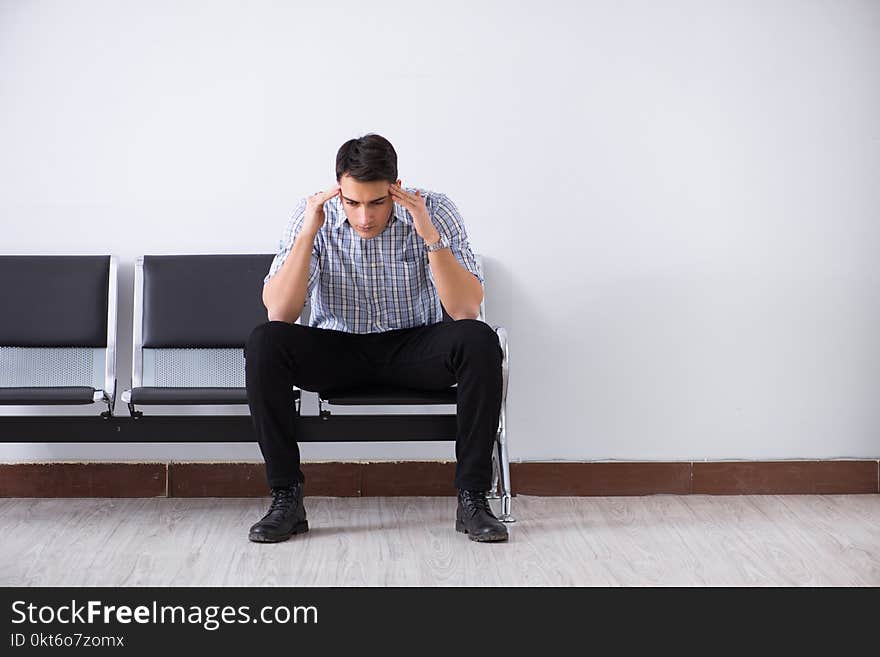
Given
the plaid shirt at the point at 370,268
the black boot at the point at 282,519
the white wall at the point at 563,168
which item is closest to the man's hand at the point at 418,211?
the plaid shirt at the point at 370,268

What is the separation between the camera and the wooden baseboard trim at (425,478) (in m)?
2.81

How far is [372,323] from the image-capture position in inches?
98.0

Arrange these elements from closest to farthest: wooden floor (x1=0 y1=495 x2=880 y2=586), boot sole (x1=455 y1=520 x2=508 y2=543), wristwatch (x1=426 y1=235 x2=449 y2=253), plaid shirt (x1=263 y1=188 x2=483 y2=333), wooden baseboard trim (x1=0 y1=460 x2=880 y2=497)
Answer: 1. wooden floor (x1=0 y1=495 x2=880 y2=586)
2. boot sole (x1=455 y1=520 x2=508 y2=543)
3. wristwatch (x1=426 y1=235 x2=449 y2=253)
4. plaid shirt (x1=263 y1=188 x2=483 y2=333)
5. wooden baseboard trim (x1=0 y1=460 x2=880 y2=497)

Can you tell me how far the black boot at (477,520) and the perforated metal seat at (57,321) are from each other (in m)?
1.01

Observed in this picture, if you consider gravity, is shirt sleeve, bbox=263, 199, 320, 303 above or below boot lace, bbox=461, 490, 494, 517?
above

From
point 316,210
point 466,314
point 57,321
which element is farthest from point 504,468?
point 57,321

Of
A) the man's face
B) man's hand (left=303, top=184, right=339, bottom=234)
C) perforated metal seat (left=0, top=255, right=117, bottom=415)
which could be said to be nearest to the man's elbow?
the man's face

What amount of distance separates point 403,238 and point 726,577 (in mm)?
1103

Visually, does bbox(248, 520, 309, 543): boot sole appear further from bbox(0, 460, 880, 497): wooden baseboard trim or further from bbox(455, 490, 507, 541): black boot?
bbox(0, 460, 880, 497): wooden baseboard trim

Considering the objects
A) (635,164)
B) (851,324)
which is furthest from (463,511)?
(851,324)

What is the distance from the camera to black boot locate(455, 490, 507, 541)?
2.25 metres

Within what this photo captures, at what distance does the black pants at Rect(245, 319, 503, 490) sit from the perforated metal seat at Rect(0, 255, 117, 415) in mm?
590

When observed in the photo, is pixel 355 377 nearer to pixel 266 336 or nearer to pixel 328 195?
pixel 266 336

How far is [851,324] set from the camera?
2.88 meters
